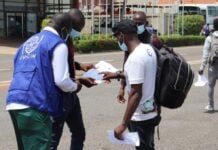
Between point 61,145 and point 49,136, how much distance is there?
3.13m

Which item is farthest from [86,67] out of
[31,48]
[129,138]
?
[31,48]

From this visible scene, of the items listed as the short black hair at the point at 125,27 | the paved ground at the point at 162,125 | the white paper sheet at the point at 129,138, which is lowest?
the paved ground at the point at 162,125

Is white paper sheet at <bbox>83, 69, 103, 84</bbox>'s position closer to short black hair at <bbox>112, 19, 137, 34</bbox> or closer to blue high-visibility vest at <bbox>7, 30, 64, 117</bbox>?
short black hair at <bbox>112, 19, 137, 34</bbox>

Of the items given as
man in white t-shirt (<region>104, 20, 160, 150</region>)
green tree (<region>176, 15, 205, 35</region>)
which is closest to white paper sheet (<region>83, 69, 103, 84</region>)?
man in white t-shirt (<region>104, 20, 160, 150</region>)

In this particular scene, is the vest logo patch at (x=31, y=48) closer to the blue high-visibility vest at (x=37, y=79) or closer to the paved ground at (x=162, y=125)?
the blue high-visibility vest at (x=37, y=79)

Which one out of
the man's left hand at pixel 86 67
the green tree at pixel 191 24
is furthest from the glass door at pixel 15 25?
the man's left hand at pixel 86 67

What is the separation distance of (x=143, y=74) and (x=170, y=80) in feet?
1.09

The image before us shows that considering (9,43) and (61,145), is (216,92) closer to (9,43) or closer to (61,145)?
(61,145)

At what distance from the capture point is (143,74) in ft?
14.8

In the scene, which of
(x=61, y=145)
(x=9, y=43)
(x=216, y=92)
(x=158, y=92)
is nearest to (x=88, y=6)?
(x=9, y=43)

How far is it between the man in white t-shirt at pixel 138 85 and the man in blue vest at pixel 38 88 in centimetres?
53

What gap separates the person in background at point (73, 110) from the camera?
16.2 feet

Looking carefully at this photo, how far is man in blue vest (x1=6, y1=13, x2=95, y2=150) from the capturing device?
13.9 feet

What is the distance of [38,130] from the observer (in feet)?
14.1
